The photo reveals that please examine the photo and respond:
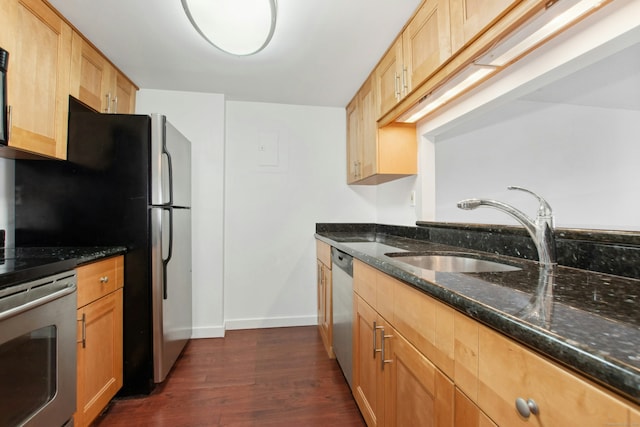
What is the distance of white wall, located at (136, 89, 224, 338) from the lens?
8.55 feet

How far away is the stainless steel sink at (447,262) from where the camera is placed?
1.31m

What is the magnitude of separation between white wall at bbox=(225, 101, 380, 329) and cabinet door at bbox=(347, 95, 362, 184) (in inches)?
5.5

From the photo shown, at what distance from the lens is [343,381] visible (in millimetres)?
1892

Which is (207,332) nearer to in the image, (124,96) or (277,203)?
(277,203)

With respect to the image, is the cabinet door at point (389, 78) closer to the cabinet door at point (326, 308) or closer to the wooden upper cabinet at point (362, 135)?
the wooden upper cabinet at point (362, 135)

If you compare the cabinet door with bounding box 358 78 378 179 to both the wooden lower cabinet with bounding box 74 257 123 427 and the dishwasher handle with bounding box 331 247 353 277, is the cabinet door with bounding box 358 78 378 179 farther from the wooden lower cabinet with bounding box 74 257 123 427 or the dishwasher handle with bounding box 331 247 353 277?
the wooden lower cabinet with bounding box 74 257 123 427

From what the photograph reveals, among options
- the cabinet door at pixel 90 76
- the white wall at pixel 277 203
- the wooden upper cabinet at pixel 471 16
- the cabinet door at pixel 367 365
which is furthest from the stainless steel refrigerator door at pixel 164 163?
the wooden upper cabinet at pixel 471 16

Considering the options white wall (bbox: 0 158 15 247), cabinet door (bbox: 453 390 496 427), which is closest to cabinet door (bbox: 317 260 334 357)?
cabinet door (bbox: 453 390 496 427)

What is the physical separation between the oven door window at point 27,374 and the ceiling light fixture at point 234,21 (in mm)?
1487

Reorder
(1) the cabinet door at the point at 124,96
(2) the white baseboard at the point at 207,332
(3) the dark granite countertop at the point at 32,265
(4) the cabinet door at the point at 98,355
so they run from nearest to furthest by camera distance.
→ (3) the dark granite countertop at the point at 32,265, (4) the cabinet door at the point at 98,355, (1) the cabinet door at the point at 124,96, (2) the white baseboard at the point at 207,332

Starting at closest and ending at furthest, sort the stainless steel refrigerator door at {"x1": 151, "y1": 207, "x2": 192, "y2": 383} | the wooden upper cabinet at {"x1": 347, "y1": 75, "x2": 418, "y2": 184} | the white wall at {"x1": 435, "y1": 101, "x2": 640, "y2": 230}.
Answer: the stainless steel refrigerator door at {"x1": 151, "y1": 207, "x2": 192, "y2": 383} → the white wall at {"x1": 435, "y1": 101, "x2": 640, "y2": 230} → the wooden upper cabinet at {"x1": 347, "y1": 75, "x2": 418, "y2": 184}

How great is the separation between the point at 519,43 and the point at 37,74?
2315 mm

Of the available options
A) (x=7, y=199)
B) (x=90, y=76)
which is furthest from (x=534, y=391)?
(x=90, y=76)

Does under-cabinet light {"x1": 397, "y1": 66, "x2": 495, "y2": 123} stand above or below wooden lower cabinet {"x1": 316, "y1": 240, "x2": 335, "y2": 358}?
above
